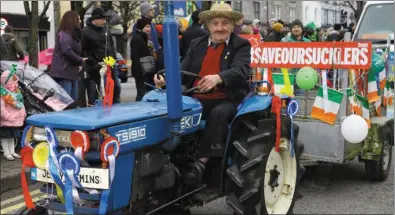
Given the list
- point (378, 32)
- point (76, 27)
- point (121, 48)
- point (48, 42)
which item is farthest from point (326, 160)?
point (121, 48)

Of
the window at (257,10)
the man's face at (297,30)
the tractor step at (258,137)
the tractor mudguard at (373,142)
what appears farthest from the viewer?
the window at (257,10)

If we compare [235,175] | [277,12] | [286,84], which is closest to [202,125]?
[235,175]

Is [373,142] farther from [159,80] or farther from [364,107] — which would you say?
[159,80]

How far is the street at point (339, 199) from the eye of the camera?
17.0ft

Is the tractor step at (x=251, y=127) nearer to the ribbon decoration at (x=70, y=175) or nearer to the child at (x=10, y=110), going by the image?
the ribbon decoration at (x=70, y=175)

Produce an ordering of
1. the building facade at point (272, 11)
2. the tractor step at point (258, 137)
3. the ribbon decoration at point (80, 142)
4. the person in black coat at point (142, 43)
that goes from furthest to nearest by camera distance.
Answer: the building facade at point (272, 11), the person in black coat at point (142, 43), the tractor step at point (258, 137), the ribbon decoration at point (80, 142)

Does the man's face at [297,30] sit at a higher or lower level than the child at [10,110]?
higher

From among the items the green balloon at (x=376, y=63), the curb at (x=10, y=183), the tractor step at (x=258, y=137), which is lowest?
the curb at (x=10, y=183)

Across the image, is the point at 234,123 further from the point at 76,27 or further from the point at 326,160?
the point at 76,27

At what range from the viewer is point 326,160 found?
545cm

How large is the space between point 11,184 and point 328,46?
12.7 ft

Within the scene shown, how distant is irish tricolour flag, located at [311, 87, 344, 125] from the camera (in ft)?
17.7

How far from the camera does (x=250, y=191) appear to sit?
3998 millimetres

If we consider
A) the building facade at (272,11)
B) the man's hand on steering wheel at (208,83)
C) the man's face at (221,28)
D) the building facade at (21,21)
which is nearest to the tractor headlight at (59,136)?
the man's hand on steering wheel at (208,83)
